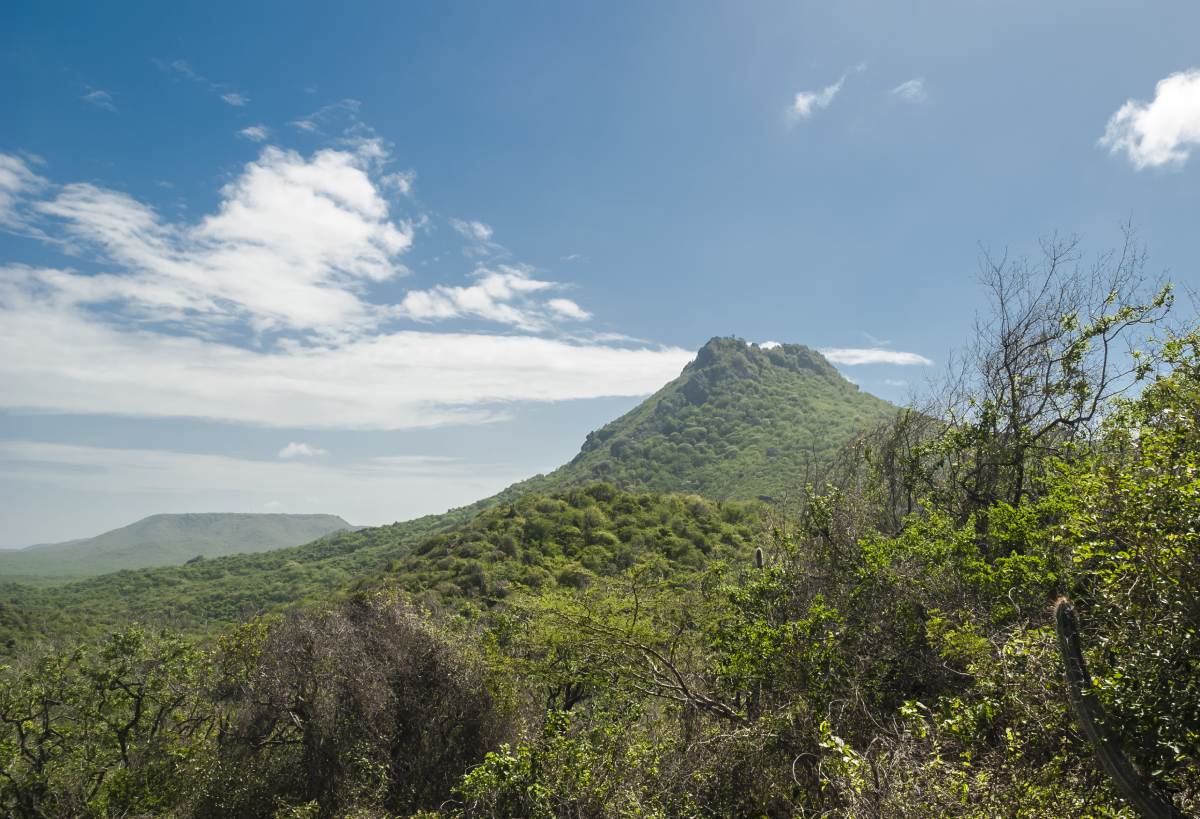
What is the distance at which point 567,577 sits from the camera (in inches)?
1713

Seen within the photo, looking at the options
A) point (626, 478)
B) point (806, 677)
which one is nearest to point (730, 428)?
point (626, 478)

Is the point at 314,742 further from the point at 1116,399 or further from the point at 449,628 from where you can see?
the point at 1116,399

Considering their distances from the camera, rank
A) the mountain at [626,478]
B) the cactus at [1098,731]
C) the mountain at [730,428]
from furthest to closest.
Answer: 1. the mountain at [730,428]
2. the mountain at [626,478]
3. the cactus at [1098,731]

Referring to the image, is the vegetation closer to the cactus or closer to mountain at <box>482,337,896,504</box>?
the cactus

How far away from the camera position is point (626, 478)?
12012cm

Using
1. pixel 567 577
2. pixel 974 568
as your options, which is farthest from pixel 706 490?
pixel 974 568

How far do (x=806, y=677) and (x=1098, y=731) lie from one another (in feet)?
17.1

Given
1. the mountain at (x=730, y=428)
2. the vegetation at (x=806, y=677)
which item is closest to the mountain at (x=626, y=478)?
the mountain at (x=730, y=428)

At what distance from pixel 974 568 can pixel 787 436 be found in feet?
357

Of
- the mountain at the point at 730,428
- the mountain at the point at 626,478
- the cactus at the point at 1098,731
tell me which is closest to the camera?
the cactus at the point at 1098,731

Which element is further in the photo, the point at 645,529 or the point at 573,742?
the point at 645,529

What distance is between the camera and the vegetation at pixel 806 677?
16.7 feet

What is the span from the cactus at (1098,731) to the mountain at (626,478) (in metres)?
39.6

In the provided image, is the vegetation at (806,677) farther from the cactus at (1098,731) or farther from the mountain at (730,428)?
the mountain at (730,428)
